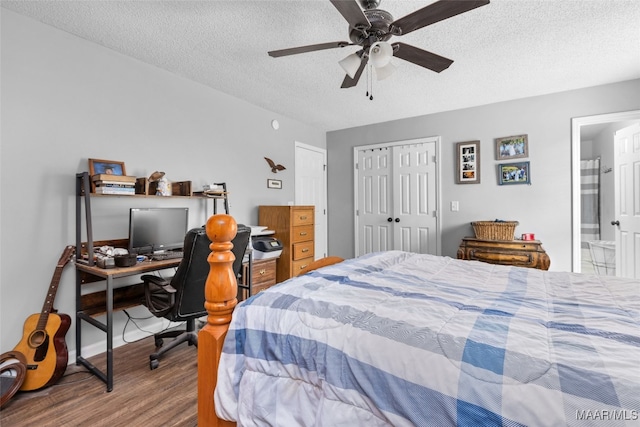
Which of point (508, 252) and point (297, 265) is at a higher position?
point (508, 252)

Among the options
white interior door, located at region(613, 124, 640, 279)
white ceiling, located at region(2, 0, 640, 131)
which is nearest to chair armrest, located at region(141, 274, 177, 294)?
white ceiling, located at region(2, 0, 640, 131)

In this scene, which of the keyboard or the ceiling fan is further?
the keyboard

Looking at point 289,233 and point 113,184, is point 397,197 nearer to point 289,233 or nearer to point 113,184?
point 289,233

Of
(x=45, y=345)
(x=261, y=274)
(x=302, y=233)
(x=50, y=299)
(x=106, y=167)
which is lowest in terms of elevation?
(x=45, y=345)

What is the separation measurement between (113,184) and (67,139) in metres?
0.48

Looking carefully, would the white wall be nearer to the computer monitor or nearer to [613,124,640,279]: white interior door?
the computer monitor

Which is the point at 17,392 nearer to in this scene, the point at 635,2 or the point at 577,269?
the point at 635,2

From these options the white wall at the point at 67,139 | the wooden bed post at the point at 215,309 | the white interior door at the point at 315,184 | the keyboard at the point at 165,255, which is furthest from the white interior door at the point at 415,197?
the wooden bed post at the point at 215,309

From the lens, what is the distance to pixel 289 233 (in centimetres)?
373

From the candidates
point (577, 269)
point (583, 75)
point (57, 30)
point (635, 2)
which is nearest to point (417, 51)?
point (635, 2)

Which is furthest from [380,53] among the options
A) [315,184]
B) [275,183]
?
[315,184]

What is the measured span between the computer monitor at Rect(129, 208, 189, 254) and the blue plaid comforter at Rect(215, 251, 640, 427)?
1.69m

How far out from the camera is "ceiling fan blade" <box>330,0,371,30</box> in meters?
1.46

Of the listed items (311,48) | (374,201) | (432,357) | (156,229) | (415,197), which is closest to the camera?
(432,357)
